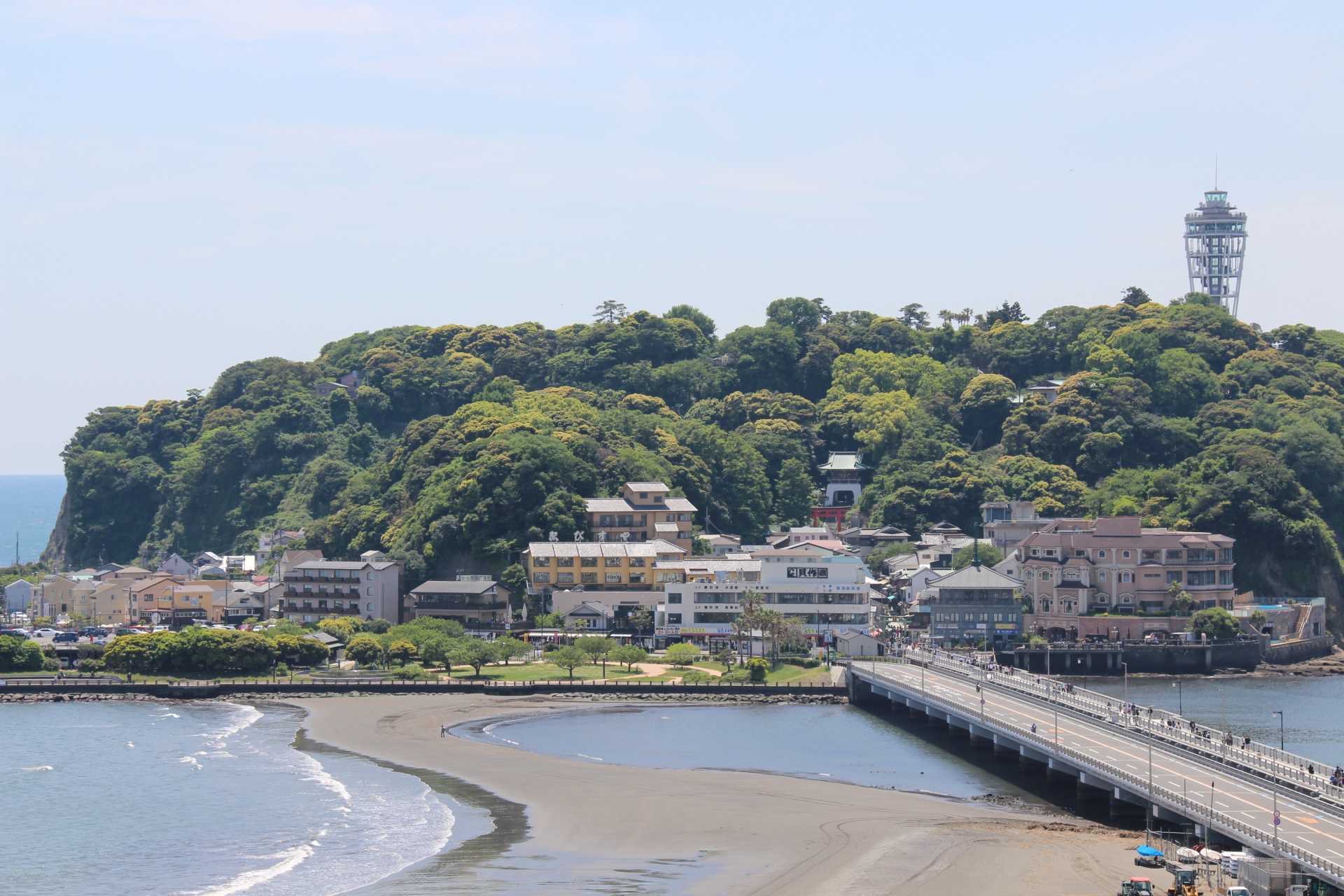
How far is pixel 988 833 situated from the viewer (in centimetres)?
4478

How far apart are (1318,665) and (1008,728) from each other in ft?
141

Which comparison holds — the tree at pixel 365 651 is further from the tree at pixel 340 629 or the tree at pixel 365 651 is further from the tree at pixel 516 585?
the tree at pixel 516 585

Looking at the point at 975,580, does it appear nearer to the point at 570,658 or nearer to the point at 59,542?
the point at 570,658

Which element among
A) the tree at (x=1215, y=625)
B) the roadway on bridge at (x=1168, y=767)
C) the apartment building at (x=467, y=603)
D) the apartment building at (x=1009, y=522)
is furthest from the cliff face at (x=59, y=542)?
the roadway on bridge at (x=1168, y=767)

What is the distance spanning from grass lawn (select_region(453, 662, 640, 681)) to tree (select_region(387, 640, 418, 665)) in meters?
2.37

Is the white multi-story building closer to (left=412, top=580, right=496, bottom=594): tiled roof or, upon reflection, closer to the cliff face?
(left=412, top=580, right=496, bottom=594): tiled roof

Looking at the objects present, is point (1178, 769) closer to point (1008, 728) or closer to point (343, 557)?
point (1008, 728)

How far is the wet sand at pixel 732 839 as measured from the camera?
3972 centimetres

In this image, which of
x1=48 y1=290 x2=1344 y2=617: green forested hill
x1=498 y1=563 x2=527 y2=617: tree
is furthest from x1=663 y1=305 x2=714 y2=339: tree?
x1=498 y1=563 x2=527 y2=617: tree

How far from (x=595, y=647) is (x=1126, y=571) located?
3241cm

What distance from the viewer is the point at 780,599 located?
8688 centimetres

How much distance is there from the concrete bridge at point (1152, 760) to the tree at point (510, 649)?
17.8 m

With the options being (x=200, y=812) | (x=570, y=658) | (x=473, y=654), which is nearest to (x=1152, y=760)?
(x=200, y=812)

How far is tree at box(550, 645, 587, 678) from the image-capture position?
7606 cm
